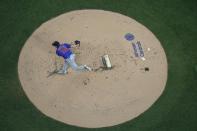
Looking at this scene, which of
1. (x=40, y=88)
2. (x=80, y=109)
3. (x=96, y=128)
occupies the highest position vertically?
(x=40, y=88)

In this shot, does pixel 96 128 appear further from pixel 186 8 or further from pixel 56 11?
pixel 186 8

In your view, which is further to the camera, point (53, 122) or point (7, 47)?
point (7, 47)

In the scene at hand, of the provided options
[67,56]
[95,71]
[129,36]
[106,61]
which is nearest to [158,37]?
[129,36]

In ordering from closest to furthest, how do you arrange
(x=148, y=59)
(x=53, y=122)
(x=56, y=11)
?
(x=53, y=122), (x=148, y=59), (x=56, y=11)

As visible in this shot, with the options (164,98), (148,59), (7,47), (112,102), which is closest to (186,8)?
(148,59)

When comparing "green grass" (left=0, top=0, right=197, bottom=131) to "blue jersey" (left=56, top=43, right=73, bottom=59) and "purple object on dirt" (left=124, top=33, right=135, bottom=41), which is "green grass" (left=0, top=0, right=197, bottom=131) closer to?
"purple object on dirt" (left=124, top=33, right=135, bottom=41)

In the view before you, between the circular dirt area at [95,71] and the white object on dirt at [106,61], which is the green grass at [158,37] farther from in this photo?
the white object on dirt at [106,61]

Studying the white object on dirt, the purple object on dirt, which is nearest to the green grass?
the purple object on dirt
